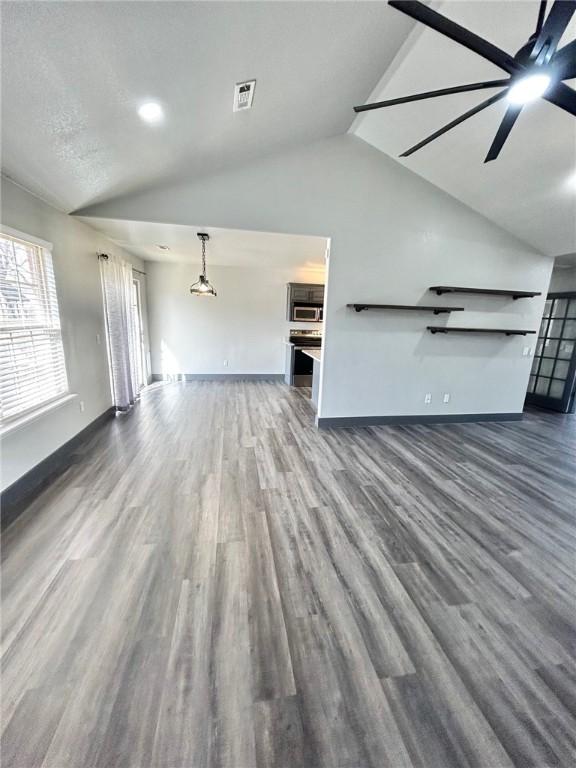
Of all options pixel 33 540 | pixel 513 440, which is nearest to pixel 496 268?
pixel 513 440

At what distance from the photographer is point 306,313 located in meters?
6.69

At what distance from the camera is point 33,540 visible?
2.00 m

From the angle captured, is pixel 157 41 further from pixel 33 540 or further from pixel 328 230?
pixel 33 540

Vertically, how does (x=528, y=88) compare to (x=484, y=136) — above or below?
below

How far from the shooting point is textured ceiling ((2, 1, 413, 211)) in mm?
1447


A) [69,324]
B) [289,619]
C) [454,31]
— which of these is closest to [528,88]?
[454,31]

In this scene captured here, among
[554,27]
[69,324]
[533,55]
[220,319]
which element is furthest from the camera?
[220,319]

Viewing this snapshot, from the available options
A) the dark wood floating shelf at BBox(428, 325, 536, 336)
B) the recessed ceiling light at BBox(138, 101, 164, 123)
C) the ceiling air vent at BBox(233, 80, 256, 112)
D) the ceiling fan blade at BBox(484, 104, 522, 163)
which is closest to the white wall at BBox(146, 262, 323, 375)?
the dark wood floating shelf at BBox(428, 325, 536, 336)

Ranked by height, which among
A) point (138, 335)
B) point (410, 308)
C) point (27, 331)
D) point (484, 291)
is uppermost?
point (484, 291)

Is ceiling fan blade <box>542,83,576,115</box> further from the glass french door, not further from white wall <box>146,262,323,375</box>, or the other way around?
the glass french door

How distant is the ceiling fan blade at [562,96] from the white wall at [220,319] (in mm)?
4676

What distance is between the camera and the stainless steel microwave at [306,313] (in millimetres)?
6633

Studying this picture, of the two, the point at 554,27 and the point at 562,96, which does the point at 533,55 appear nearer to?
the point at 554,27

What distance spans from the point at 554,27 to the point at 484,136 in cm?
200
